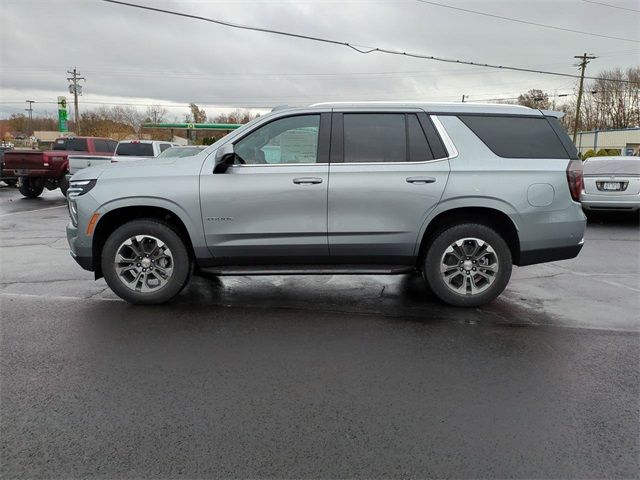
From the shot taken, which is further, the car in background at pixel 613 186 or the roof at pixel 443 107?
the car in background at pixel 613 186

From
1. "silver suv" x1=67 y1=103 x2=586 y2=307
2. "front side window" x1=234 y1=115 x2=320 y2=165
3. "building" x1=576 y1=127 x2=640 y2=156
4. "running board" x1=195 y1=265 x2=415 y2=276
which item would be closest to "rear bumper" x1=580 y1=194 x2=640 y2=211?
"silver suv" x1=67 y1=103 x2=586 y2=307

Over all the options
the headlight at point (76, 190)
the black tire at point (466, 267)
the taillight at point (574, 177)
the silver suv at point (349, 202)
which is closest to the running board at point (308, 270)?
the silver suv at point (349, 202)

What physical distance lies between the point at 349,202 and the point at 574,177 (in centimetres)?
229

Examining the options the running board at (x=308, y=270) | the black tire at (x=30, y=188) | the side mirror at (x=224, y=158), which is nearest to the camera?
the side mirror at (x=224, y=158)

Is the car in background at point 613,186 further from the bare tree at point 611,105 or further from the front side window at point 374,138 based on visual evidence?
the bare tree at point 611,105

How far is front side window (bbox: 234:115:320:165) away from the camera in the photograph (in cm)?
493

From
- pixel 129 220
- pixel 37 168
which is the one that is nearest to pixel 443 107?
pixel 129 220

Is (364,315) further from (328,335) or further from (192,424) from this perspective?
(192,424)

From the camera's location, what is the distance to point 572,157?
496cm

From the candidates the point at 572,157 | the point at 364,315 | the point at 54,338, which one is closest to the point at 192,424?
the point at 54,338

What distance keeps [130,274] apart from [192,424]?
101 inches

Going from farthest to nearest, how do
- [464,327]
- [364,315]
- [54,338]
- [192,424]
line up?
1. [364,315]
2. [464,327]
3. [54,338]
4. [192,424]

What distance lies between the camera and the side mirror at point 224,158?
15.5 feet

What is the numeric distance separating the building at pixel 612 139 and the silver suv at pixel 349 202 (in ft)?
169
